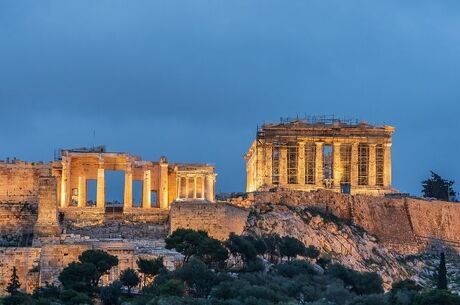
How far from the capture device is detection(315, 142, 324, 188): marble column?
115 m

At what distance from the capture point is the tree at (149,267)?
8512 cm

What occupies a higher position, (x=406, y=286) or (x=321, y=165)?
(x=321, y=165)

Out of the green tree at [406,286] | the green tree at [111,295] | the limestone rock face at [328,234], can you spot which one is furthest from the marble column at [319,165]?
the green tree at [111,295]

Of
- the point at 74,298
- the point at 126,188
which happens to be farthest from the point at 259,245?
the point at 74,298

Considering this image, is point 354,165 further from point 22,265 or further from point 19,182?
point 22,265

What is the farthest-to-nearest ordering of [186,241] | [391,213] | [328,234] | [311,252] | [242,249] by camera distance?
[391,213], [328,234], [311,252], [186,241], [242,249]

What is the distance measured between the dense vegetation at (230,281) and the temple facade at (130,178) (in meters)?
9.82

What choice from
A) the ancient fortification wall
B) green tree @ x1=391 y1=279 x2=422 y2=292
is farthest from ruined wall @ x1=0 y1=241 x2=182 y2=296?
the ancient fortification wall

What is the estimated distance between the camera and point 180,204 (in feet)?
318

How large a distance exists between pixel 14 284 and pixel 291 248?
61.5 feet

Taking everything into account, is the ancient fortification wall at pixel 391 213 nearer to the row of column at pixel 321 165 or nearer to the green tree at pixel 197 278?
the row of column at pixel 321 165

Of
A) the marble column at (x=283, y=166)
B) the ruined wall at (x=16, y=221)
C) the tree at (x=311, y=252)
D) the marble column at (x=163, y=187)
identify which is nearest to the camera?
the ruined wall at (x=16, y=221)

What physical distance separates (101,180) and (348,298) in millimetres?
27016

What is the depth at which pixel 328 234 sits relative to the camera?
104188mm
